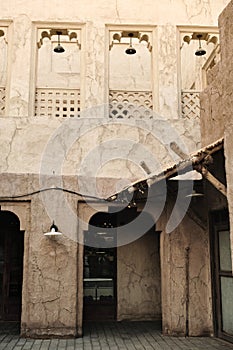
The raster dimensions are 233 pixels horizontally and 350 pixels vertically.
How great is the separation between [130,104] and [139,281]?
4.17 metres

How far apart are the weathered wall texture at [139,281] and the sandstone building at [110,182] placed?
0.08 feet

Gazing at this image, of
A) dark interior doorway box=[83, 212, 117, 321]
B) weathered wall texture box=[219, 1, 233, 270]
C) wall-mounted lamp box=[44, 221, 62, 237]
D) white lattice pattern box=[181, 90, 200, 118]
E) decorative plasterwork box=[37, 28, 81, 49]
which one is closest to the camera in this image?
weathered wall texture box=[219, 1, 233, 270]

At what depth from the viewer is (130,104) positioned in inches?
369

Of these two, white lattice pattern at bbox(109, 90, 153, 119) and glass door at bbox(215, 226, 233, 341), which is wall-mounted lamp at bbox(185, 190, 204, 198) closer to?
glass door at bbox(215, 226, 233, 341)

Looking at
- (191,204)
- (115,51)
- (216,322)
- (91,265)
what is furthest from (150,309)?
(115,51)

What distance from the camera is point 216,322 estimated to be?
307 inches

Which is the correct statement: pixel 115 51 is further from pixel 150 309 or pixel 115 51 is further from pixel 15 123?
pixel 150 309

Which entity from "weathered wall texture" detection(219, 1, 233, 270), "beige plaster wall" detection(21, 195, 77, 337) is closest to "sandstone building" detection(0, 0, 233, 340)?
"beige plaster wall" detection(21, 195, 77, 337)

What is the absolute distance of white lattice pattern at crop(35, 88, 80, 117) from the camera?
364 inches

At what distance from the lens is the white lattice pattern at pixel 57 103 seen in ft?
30.3

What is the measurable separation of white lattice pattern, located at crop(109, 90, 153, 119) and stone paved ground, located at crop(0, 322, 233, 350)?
455cm

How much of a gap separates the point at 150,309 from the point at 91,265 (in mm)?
1757

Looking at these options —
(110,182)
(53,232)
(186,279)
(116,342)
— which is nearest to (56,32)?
(110,182)

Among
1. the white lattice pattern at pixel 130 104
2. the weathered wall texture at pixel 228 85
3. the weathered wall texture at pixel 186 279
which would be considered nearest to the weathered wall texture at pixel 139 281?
the weathered wall texture at pixel 186 279
